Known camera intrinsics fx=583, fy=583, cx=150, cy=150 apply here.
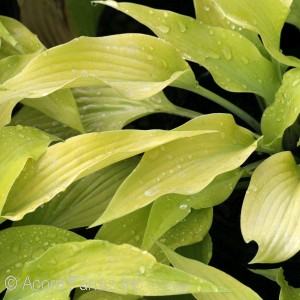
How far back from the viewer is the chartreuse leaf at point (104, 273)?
579 mm

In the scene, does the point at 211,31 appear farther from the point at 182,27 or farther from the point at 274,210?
the point at 274,210

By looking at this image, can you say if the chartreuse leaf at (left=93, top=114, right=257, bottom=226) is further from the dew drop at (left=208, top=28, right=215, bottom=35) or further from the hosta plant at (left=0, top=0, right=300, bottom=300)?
the dew drop at (left=208, top=28, right=215, bottom=35)

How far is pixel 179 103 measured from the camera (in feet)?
3.72

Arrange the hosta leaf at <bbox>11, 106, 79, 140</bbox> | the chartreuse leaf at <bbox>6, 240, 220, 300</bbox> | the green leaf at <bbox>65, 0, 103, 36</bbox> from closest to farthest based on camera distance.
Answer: the chartreuse leaf at <bbox>6, 240, 220, 300</bbox>, the hosta leaf at <bbox>11, 106, 79, 140</bbox>, the green leaf at <bbox>65, 0, 103, 36</bbox>

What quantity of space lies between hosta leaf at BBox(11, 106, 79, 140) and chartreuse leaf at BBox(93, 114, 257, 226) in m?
0.23

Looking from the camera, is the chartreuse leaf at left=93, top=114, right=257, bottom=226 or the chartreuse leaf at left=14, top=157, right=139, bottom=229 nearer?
the chartreuse leaf at left=93, top=114, right=257, bottom=226

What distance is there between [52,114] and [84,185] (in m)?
0.11

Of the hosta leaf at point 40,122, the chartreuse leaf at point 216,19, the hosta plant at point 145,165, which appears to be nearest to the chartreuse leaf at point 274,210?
the hosta plant at point 145,165

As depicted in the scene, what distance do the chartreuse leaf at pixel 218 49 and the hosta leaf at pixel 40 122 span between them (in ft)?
0.70

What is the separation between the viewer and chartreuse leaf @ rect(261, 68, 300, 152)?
0.72 m

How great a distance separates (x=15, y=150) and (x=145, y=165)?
6.6 inches

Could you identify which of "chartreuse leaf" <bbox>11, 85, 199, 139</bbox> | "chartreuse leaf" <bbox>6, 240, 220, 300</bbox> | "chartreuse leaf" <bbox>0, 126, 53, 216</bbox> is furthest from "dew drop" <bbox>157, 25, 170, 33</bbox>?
"chartreuse leaf" <bbox>6, 240, 220, 300</bbox>

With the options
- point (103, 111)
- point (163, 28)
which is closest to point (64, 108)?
point (103, 111)

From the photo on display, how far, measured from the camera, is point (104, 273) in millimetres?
610
